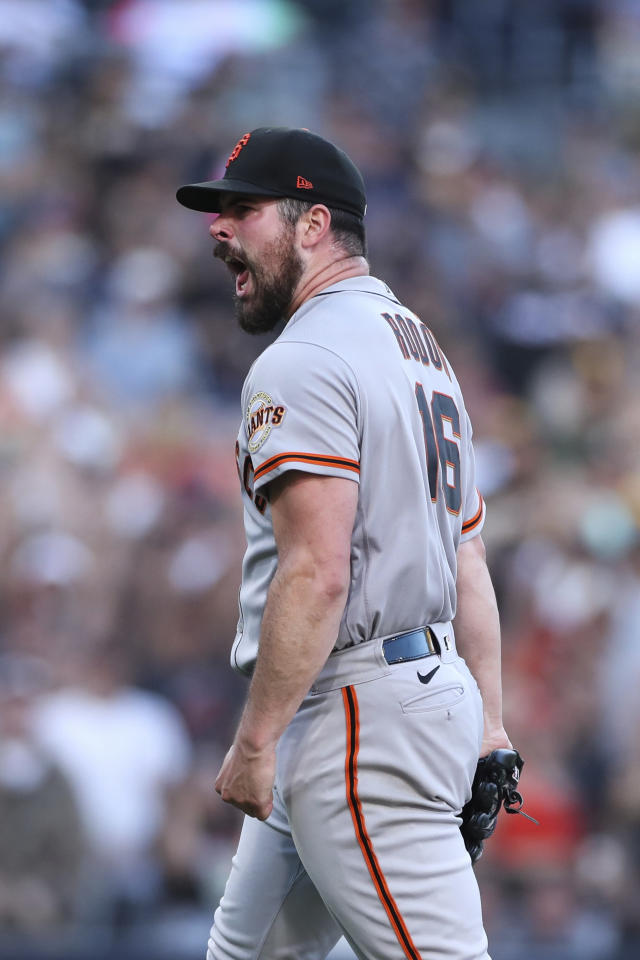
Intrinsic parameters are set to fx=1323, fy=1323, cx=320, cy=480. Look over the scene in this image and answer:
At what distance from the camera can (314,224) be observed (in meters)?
2.61

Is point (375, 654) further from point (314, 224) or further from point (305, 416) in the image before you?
point (314, 224)

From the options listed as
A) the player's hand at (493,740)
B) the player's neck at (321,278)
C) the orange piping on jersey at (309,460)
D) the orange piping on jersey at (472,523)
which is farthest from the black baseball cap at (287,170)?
the player's hand at (493,740)

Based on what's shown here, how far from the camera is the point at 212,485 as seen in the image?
21.4ft

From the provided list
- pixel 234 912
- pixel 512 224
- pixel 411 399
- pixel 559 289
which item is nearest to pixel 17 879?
pixel 234 912

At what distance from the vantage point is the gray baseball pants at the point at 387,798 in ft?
7.71

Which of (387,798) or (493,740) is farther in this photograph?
(493,740)

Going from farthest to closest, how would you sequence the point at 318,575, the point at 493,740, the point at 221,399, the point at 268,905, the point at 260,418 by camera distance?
the point at 221,399, the point at 493,740, the point at 268,905, the point at 260,418, the point at 318,575

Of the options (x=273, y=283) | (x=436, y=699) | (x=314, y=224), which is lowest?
(x=436, y=699)

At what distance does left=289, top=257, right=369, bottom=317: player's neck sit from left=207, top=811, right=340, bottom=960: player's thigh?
1042 mm

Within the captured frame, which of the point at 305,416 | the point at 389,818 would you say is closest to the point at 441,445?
the point at 305,416

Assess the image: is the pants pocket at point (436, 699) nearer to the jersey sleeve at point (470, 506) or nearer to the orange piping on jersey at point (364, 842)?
the orange piping on jersey at point (364, 842)

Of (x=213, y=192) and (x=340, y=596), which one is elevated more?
(x=213, y=192)

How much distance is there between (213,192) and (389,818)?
1249 millimetres

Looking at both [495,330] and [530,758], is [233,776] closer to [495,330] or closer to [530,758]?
[530,758]
